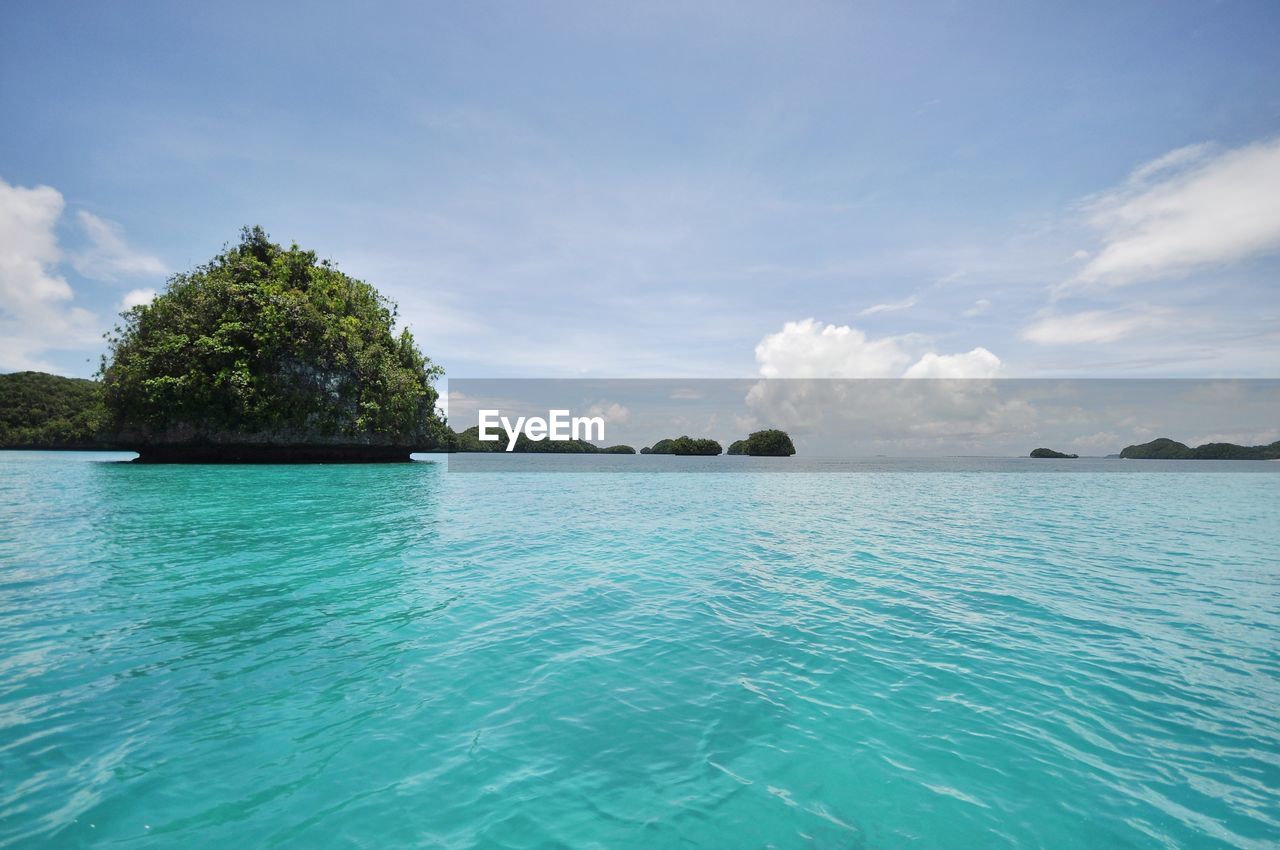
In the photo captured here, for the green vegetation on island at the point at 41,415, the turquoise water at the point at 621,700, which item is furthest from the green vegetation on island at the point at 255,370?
the green vegetation on island at the point at 41,415

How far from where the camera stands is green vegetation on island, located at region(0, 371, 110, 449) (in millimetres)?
80062

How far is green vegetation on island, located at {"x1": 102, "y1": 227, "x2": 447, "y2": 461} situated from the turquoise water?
36.3m

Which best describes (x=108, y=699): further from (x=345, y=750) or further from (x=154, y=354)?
(x=154, y=354)

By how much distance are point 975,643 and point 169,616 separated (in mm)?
11927

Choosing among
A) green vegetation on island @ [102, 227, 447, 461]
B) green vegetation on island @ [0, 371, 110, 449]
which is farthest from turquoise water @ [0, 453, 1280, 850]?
green vegetation on island @ [0, 371, 110, 449]

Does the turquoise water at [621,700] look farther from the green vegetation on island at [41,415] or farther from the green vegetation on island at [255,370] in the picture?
the green vegetation on island at [41,415]

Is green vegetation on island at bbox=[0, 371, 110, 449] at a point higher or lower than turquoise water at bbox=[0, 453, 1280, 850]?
higher

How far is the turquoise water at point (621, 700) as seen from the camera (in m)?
3.79

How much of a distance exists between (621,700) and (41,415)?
12390cm

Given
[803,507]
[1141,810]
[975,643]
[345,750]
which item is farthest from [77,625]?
[803,507]

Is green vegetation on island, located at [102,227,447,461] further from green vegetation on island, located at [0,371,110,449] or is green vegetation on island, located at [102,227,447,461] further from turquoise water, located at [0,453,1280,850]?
green vegetation on island, located at [0,371,110,449]

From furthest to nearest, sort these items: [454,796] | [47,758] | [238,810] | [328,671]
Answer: [328,671] → [47,758] → [454,796] → [238,810]

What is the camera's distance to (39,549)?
11.5 metres

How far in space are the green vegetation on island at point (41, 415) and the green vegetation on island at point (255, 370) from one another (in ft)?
176
